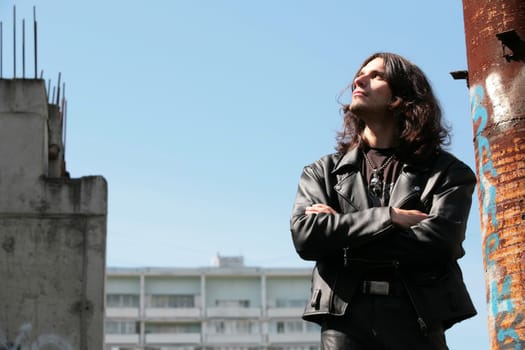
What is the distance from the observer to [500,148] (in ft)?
28.5

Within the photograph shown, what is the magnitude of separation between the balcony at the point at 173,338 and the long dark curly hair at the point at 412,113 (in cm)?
8008

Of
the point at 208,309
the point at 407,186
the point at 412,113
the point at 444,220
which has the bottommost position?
the point at 444,220

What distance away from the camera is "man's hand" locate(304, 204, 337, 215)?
3.92 m

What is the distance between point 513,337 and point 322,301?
195 inches

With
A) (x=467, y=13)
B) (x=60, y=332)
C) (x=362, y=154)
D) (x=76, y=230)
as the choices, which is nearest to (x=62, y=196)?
(x=76, y=230)

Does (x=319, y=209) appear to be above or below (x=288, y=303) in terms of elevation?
below

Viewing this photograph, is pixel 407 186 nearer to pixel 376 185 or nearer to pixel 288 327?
pixel 376 185

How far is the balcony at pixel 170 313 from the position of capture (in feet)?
273

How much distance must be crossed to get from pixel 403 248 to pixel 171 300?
8379cm

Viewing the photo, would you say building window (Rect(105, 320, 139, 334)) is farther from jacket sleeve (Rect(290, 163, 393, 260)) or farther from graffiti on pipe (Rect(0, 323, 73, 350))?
jacket sleeve (Rect(290, 163, 393, 260))

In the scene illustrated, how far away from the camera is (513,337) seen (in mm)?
8273

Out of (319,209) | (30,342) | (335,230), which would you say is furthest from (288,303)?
(335,230)

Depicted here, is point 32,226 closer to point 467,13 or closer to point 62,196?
point 62,196

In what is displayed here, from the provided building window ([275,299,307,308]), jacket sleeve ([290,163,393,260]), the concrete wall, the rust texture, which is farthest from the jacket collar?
building window ([275,299,307,308])
